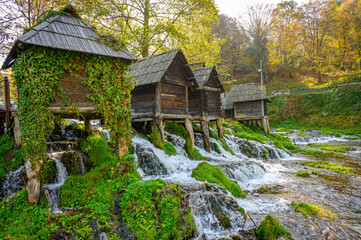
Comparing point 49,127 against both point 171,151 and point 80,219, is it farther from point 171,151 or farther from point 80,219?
point 171,151

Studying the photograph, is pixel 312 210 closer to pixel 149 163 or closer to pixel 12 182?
pixel 149 163

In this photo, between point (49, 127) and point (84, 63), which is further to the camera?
point (84, 63)

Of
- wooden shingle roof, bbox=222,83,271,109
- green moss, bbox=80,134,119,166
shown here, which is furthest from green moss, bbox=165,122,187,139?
wooden shingle roof, bbox=222,83,271,109

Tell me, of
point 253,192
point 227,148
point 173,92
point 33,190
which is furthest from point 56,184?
point 227,148

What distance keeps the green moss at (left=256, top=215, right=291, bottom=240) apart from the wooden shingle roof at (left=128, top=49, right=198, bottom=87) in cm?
802

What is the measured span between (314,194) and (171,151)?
6698 mm

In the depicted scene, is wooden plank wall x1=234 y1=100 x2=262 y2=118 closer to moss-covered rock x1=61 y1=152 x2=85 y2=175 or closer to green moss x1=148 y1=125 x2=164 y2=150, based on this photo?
green moss x1=148 y1=125 x2=164 y2=150

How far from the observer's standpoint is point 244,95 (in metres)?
26.4

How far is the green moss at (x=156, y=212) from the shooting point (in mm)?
5227

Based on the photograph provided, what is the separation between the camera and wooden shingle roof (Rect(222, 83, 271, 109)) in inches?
1002

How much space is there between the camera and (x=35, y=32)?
650 centimetres

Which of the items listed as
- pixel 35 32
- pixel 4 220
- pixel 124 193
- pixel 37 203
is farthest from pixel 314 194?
pixel 35 32

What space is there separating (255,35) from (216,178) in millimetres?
46342

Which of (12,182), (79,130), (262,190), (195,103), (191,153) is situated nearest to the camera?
(12,182)
